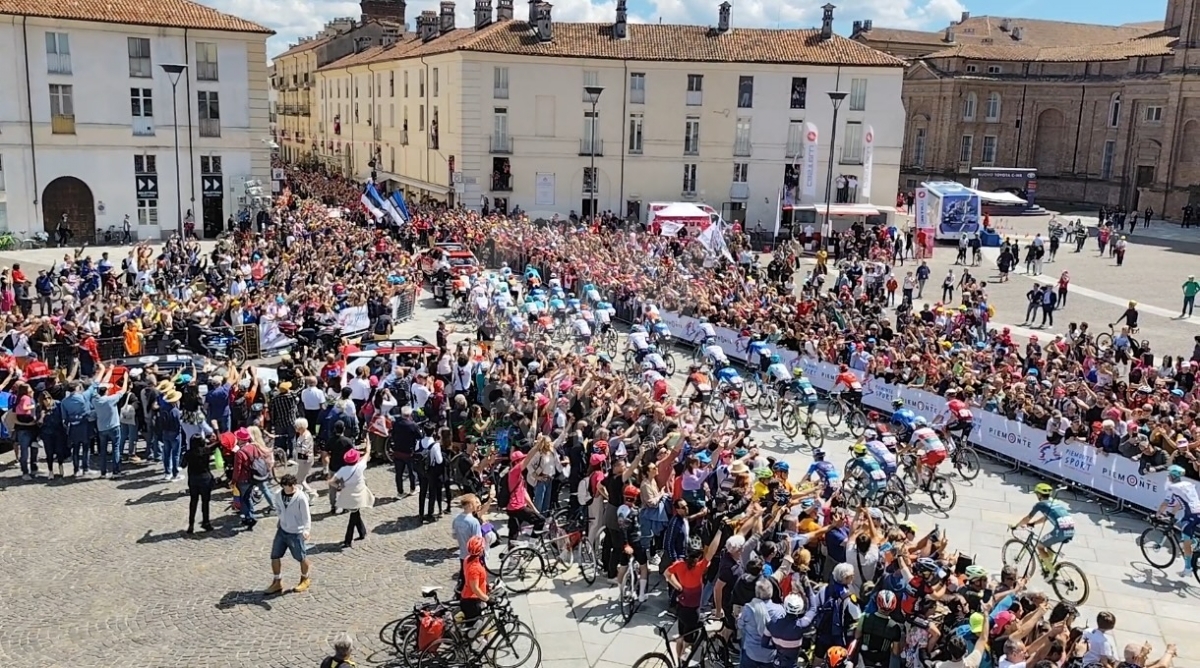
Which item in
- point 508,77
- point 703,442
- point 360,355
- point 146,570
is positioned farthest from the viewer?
point 508,77

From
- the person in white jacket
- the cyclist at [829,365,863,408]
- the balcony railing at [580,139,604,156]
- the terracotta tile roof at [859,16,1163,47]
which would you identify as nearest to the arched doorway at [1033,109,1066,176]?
the terracotta tile roof at [859,16,1163,47]

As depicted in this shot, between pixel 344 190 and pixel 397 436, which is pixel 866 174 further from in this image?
pixel 397 436

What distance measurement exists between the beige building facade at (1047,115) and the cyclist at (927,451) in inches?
2337

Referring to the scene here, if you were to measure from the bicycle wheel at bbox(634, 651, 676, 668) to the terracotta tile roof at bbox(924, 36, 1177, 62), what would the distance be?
236 feet

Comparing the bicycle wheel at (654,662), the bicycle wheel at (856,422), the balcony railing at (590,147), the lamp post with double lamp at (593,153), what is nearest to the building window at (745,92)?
the lamp post with double lamp at (593,153)

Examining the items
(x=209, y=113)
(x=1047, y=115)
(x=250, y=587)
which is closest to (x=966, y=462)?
(x=250, y=587)

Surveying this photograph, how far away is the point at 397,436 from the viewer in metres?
14.9

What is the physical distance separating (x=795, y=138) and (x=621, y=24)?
33.6 ft

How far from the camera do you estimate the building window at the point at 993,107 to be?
76625 millimetres

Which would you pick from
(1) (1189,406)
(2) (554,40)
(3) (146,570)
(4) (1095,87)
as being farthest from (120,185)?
(4) (1095,87)

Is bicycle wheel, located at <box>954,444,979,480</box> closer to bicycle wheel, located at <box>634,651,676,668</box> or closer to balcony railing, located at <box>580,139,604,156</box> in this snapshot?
bicycle wheel, located at <box>634,651,676,668</box>

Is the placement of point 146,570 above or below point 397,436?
below

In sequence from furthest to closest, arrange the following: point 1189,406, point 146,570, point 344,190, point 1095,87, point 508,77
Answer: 1. point 1095,87
2. point 344,190
3. point 508,77
4. point 1189,406
5. point 146,570

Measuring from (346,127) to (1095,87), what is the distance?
52.4 meters
